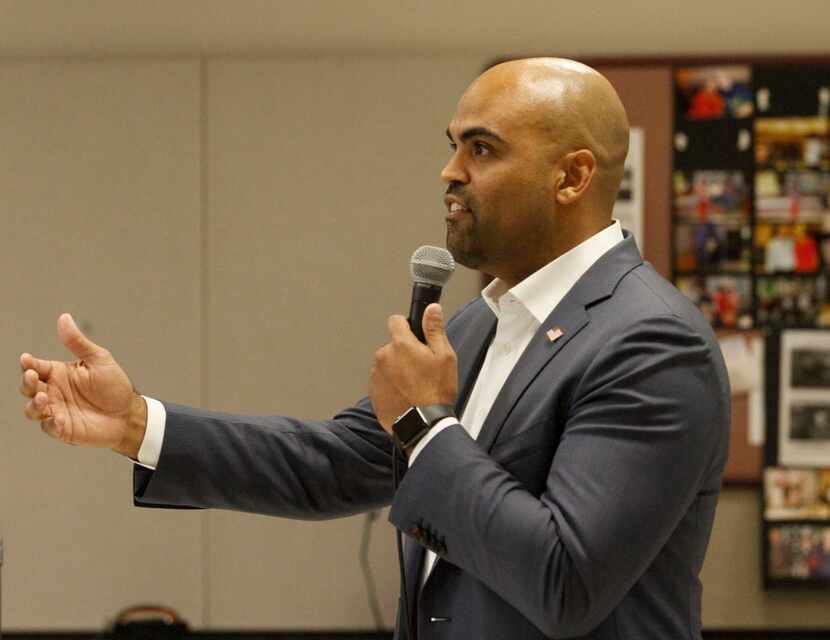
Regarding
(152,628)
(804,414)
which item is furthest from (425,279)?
(804,414)

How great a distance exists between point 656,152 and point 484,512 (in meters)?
2.81

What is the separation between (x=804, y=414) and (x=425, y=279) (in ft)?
8.91

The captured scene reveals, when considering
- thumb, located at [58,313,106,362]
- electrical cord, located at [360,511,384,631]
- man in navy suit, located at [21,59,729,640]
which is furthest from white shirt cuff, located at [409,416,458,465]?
electrical cord, located at [360,511,384,631]

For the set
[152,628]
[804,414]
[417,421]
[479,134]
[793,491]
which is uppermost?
[479,134]

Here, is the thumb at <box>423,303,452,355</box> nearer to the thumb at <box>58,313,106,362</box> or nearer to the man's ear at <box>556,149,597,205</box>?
the man's ear at <box>556,149,597,205</box>

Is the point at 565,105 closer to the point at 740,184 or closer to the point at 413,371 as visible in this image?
the point at 413,371

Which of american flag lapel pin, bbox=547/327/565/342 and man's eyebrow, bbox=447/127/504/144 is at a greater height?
man's eyebrow, bbox=447/127/504/144

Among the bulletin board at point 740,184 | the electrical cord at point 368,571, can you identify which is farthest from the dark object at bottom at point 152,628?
the bulletin board at point 740,184

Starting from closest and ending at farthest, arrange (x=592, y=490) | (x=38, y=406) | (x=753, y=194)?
(x=592, y=490), (x=38, y=406), (x=753, y=194)

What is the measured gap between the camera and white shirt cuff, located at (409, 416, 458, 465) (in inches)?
50.6

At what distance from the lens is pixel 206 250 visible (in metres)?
3.90

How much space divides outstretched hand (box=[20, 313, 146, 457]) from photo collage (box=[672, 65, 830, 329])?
2.68 m

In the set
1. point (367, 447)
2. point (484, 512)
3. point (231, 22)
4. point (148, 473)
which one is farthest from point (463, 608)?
point (231, 22)

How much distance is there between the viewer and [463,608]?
1.36 m
